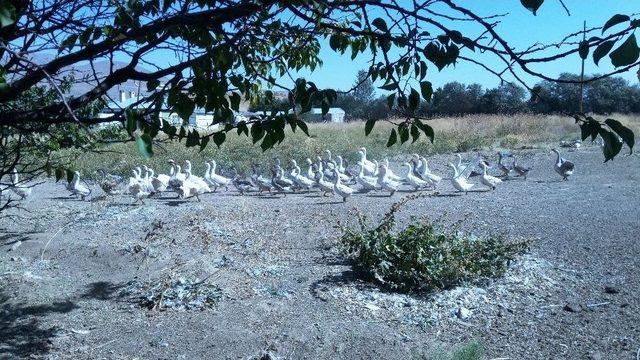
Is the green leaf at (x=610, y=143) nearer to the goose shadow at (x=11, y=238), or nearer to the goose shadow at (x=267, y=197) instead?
the goose shadow at (x=11, y=238)

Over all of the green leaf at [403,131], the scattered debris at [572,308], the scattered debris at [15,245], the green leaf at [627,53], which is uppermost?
the green leaf at [627,53]

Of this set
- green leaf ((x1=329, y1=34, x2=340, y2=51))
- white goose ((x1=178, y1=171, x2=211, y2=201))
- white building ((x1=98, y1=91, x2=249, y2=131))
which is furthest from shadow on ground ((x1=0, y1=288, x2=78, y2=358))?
white goose ((x1=178, y1=171, x2=211, y2=201))

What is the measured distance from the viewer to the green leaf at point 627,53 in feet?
4.75

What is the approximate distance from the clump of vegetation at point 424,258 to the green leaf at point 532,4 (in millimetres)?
3621

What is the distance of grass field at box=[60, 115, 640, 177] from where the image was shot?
621 inches

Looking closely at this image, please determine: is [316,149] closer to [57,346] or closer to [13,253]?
[13,253]

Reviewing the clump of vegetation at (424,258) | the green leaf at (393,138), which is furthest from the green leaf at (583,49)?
the clump of vegetation at (424,258)

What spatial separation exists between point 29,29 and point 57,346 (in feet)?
8.01

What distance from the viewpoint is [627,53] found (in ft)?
4.78

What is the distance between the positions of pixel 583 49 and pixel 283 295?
3.66 m

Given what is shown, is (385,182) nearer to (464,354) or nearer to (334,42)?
(464,354)

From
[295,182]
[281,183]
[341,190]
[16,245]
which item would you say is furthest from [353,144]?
[16,245]

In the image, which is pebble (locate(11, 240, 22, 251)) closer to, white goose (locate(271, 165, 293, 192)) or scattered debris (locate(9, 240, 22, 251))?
scattered debris (locate(9, 240, 22, 251))

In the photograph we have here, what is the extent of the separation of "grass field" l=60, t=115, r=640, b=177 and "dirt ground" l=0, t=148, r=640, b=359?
5.02 metres
